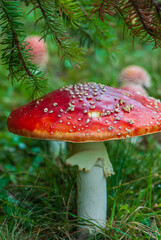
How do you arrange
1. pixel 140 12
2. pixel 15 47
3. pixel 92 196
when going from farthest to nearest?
pixel 92 196 < pixel 15 47 < pixel 140 12

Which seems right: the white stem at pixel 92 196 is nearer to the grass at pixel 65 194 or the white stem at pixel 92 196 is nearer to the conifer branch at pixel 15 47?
the grass at pixel 65 194

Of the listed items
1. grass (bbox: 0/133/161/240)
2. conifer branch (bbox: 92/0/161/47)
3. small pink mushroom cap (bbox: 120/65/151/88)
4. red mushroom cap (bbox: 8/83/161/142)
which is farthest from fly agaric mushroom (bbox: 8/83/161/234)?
small pink mushroom cap (bbox: 120/65/151/88)

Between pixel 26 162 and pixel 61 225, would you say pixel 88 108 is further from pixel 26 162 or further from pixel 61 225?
pixel 26 162

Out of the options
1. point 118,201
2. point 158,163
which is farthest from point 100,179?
point 158,163

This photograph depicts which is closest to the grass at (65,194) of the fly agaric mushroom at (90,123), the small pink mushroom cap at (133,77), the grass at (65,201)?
the grass at (65,201)

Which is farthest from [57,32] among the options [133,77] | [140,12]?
[133,77]

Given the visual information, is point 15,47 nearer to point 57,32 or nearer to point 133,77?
point 57,32
